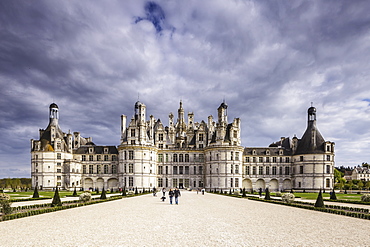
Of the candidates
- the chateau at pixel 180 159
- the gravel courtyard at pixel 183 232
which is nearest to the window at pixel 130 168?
the chateau at pixel 180 159

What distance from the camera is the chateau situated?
65312 mm

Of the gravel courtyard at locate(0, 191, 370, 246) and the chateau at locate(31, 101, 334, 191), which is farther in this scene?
the chateau at locate(31, 101, 334, 191)

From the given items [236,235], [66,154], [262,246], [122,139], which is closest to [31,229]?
[236,235]

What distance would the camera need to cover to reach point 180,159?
238ft

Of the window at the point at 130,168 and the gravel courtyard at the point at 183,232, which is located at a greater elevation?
the gravel courtyard at the point at 183,232

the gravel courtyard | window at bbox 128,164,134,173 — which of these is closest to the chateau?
window at bbox 128,164,134,173

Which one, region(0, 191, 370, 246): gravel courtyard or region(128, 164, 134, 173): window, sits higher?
region(0, 191, 370, 246): gravel courtyard

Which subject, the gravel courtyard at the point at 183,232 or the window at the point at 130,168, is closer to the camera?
the gravel courtyard at the point at 183,232

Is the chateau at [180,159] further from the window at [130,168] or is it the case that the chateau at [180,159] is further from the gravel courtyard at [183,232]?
the gravel courtyard at [183,232]

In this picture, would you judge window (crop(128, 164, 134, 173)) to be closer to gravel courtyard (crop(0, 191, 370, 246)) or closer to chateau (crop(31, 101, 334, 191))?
chateau (crop(31, 101, 334, 191))

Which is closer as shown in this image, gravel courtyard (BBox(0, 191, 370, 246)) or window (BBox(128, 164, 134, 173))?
gravel courtyard (BBox(0, 191, 370, 246))

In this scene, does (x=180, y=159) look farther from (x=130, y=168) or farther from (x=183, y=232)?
(x=183, y=232)

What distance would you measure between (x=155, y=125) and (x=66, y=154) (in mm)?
24401

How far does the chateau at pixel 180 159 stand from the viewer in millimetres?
65312
